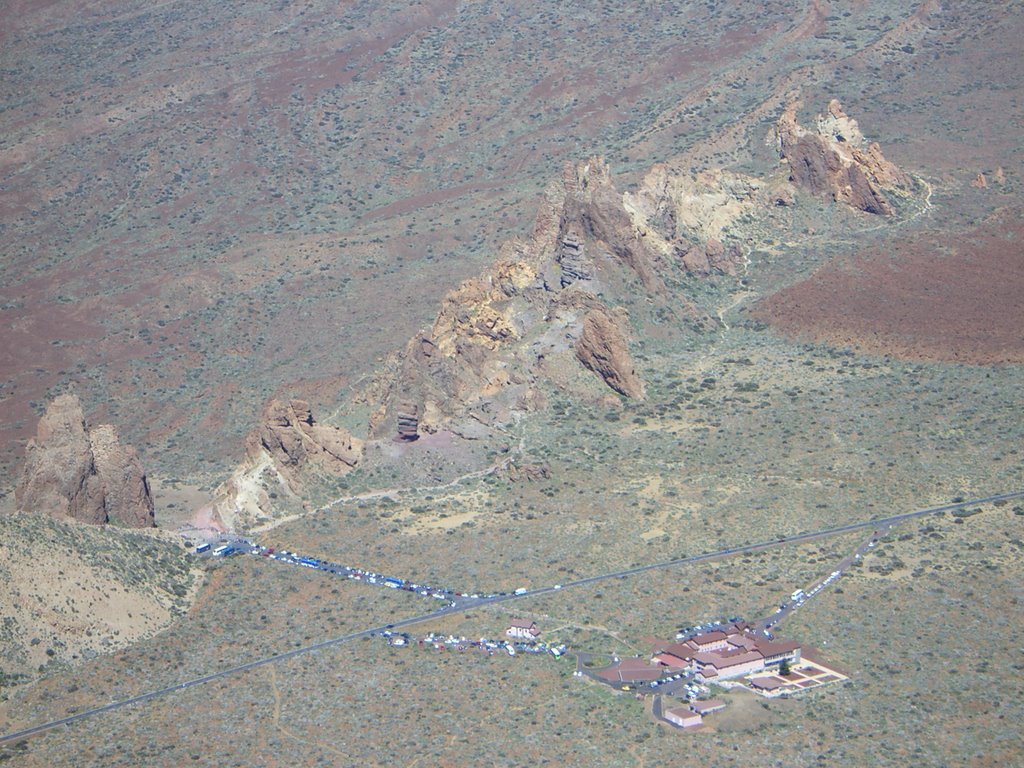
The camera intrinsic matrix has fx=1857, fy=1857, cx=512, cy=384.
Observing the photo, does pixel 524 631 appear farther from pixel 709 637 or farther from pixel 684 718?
pixel 684 718

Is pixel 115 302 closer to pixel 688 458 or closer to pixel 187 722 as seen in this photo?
pixel 688 458

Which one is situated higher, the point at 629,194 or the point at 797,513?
the point at 629,194

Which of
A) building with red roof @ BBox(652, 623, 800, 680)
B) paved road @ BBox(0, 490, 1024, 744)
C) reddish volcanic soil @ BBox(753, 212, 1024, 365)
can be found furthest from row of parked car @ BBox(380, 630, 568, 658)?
reddish volcanic soil @ BBox(753, 212, 1024, 365)

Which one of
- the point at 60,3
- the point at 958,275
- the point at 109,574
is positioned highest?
the point at 60,3

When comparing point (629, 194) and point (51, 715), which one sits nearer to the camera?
point (51, 715)

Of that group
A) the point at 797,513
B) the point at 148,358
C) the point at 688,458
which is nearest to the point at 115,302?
the point at 148,358

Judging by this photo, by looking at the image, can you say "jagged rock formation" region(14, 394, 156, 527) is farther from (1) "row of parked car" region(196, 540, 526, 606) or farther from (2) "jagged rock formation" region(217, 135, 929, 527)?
(2) "jagged rock formation" region(217, 135, 929, 527)

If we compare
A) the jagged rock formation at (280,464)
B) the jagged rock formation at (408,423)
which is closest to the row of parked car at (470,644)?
the jagged rock formation at (280,464)
